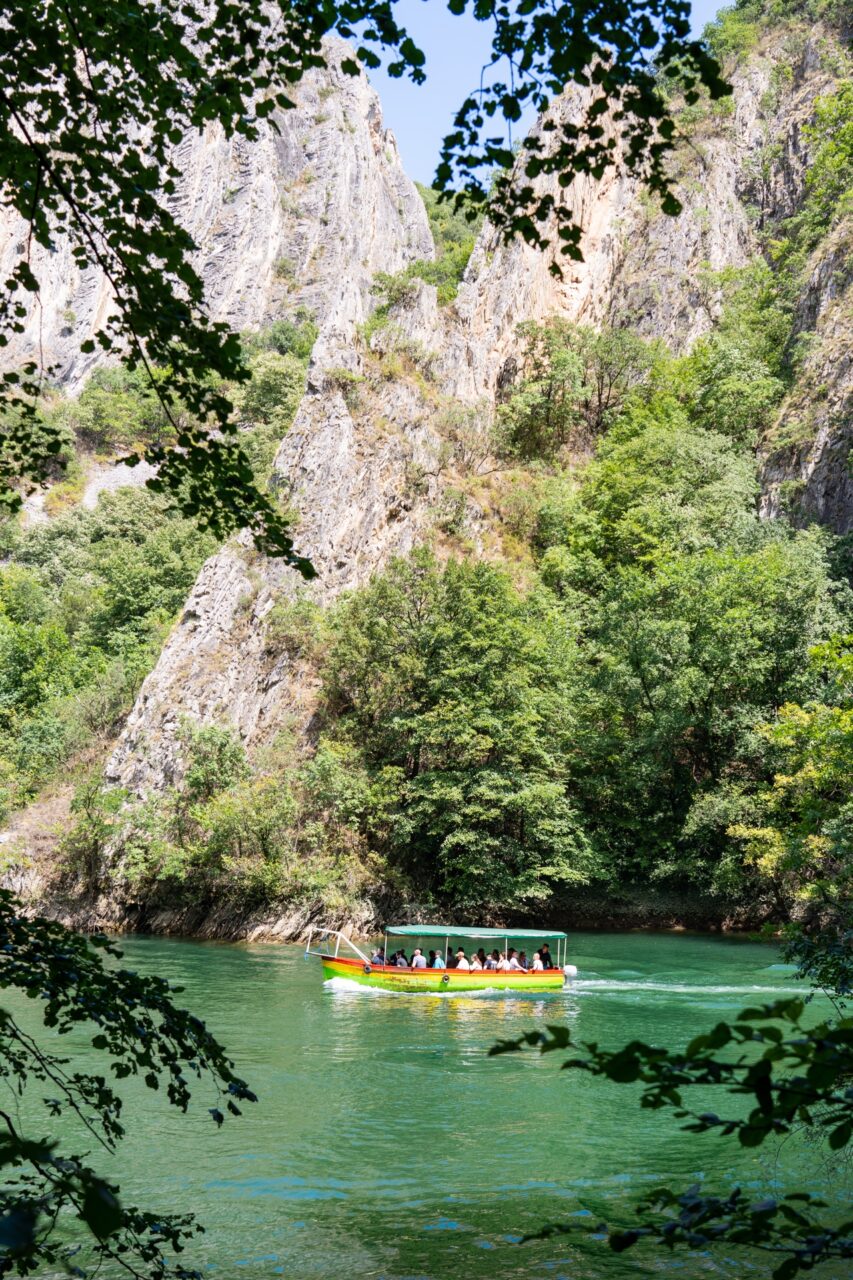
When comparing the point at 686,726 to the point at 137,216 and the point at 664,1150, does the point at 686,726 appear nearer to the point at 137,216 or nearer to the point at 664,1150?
the point at 664,1150

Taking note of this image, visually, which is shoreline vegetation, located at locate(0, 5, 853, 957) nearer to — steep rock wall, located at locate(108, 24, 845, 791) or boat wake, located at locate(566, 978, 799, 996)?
steep rock wall, located at locate(108, 24, 845, 791)

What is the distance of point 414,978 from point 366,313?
1504 inches

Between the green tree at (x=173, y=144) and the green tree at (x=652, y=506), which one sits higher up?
the green tree at (x=652, y=506)

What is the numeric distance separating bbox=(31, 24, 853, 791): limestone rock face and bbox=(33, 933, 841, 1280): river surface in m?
17.6

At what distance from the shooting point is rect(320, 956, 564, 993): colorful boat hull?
24641mm

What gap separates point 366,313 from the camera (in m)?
53.9

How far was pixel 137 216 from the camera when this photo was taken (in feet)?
17.9

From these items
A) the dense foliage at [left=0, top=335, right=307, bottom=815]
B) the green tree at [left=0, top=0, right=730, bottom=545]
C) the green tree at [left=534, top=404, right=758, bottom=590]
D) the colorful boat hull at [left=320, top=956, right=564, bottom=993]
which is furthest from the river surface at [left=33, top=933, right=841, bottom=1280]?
the green tree at [left=534, top=404, right=758, bottom=590]

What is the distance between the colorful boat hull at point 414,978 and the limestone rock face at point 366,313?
14075mm

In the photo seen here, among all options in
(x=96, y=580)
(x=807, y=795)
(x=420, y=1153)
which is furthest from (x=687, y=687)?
(x=96, y=580)

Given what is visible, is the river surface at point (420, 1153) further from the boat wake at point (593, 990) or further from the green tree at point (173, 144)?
the green tree at point (173, 144)

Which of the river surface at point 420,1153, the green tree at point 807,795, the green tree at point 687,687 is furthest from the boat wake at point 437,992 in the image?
the green tree at point 687,687

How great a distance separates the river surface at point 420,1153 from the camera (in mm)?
9117

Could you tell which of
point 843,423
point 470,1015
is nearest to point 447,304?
point 843,423
